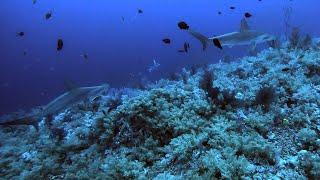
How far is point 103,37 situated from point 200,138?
8060cm

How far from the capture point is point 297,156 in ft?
17.3

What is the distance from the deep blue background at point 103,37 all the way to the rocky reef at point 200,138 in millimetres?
12474

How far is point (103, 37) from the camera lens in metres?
83.6

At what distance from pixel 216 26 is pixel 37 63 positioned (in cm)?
4782

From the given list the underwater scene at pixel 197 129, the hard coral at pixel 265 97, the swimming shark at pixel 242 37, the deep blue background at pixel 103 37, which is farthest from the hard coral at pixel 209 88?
the deep blue background at pixel 103 37

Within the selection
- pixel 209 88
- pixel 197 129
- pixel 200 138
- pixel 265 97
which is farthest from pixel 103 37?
pixel 200 138

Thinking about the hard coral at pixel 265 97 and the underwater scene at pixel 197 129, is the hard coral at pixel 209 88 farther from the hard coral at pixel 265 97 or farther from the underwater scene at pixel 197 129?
the hard coral at pixel 265 97

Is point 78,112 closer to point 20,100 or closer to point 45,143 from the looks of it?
point 45,143

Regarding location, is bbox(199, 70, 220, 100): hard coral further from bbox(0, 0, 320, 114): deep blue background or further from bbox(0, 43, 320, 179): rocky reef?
bbox(0, 0, 320, 114): deep blue background

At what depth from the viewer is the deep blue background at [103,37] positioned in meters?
36.1

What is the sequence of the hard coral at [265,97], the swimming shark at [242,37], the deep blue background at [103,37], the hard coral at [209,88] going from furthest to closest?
the deep blue background at [103,37], the swimming shark at [242,37], the hard coral at [209,88], the hard coral at [265,97]

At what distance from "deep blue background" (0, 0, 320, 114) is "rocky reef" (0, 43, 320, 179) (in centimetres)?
1247

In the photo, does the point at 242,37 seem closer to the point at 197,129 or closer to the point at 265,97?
the point at 265,97

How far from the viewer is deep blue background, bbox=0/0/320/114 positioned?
118ft
